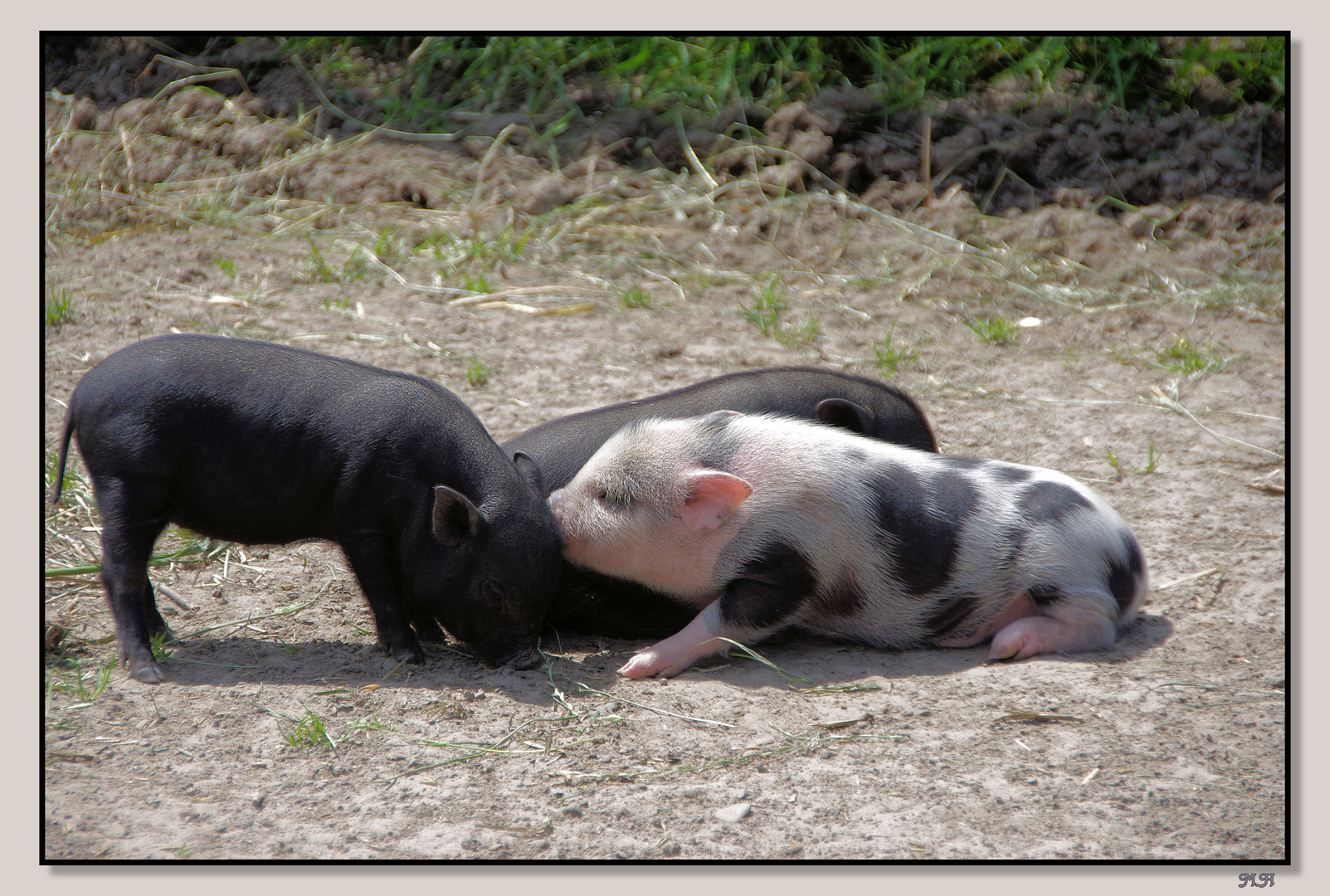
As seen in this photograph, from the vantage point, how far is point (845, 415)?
488cm

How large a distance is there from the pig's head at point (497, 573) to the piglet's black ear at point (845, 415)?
4.67 feet

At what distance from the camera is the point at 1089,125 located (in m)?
8.96

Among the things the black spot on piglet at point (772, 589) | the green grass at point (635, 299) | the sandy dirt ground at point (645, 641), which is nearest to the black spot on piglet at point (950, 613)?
the sandy dirt ground at point (645, 641)

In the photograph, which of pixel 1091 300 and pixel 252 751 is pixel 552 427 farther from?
pixel 1091 300

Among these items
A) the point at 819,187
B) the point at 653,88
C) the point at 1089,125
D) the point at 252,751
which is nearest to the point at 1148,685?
the point at 252,751

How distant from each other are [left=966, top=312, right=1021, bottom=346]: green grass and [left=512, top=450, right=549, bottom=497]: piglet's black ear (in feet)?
11.8

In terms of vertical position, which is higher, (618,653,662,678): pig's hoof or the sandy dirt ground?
the sandy dirt ground

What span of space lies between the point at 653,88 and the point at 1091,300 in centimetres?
402

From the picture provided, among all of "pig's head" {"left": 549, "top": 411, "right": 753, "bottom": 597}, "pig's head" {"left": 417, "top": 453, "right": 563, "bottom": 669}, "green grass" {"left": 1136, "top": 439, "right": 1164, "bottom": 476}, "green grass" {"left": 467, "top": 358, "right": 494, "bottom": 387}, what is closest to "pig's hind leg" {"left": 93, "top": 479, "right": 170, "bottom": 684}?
"pig's head" {"left": 417, "top": 453, "right": 563, "bottom": 669}

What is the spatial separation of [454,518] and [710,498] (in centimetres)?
88

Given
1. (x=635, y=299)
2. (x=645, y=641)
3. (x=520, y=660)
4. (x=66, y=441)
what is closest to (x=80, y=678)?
(x=66, y=441)

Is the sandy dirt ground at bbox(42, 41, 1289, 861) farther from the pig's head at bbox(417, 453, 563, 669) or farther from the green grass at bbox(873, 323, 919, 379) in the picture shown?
the pig's head at bbox(417, 453, 563, 669)

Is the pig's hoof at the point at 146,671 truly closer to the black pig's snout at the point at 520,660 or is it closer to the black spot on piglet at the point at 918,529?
the black pig's snout at the point at 520,660

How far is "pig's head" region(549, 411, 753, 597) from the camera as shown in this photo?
4.08 meters
